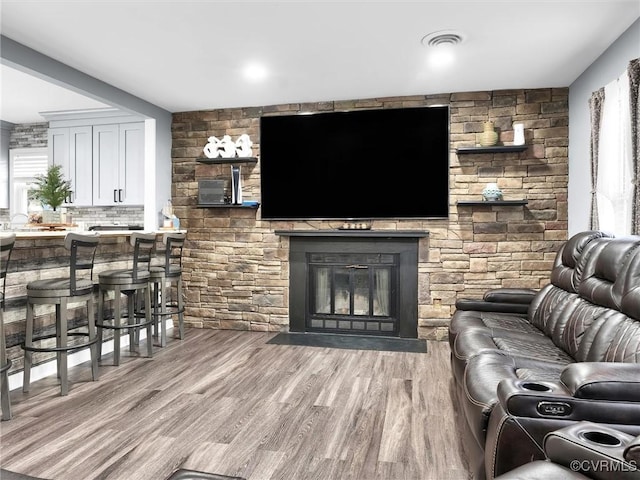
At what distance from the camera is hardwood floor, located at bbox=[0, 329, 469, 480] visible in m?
2.21

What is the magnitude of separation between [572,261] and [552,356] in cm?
91

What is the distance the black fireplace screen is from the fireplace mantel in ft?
0.79

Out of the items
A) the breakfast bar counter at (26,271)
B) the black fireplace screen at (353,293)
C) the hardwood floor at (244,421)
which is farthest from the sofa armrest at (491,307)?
the breakfast bar counter at (26,271)

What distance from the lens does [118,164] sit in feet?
19.1

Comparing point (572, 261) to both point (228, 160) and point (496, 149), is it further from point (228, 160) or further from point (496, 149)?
point (228, 160)

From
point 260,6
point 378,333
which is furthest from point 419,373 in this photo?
point 260,6

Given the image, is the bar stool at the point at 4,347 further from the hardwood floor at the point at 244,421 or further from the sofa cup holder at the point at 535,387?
the sofa cup holder at the point at 535,387

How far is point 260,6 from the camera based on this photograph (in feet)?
9.36

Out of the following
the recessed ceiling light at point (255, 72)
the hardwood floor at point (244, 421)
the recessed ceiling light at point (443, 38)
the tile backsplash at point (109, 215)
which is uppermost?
the recessed ceiling light at point (255, 72)

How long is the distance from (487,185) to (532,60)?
1288 millimetres

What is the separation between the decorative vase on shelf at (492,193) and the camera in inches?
177

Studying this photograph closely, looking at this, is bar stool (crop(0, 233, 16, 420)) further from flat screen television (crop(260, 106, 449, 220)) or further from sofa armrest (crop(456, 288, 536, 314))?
sofa armrest (crop(456, 288, 536, 314))

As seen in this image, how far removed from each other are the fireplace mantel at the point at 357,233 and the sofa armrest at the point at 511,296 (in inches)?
45.4

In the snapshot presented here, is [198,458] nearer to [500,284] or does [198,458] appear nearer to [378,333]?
[378,333]
